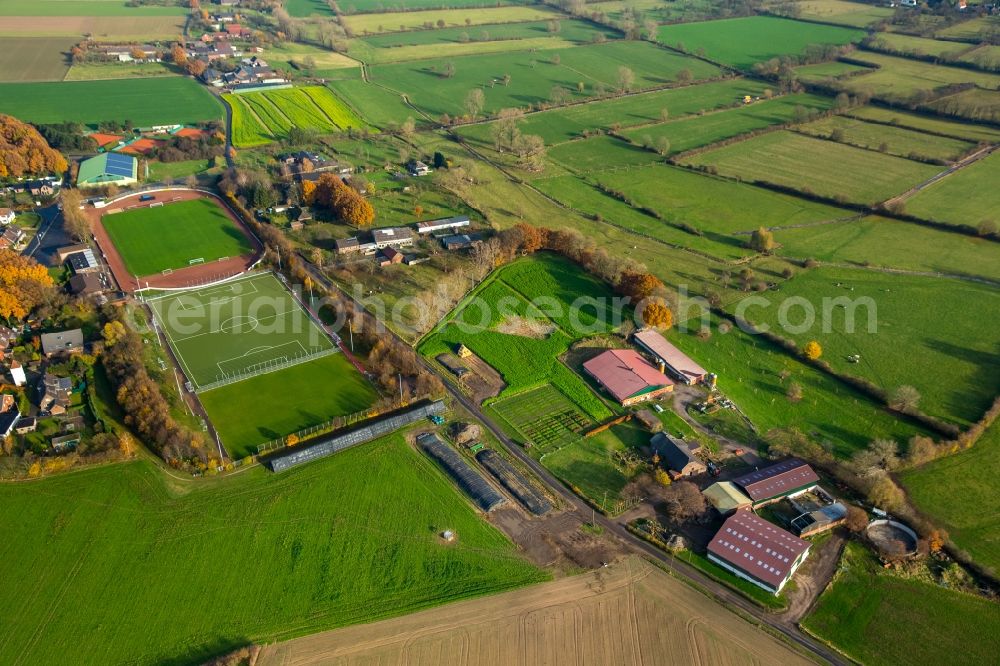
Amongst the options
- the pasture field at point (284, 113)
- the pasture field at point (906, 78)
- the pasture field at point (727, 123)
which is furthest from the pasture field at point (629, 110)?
the pasture field at point (284, 113)

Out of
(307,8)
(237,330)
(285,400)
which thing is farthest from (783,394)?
(307,8)

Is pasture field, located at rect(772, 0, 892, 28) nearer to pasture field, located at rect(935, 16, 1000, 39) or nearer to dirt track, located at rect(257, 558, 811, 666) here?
pasture field, located at rect(935, 16, 1000, 39)

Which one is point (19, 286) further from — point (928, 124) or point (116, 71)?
point (928, 124)

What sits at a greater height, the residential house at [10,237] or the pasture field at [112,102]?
the pasture field at [112,102]

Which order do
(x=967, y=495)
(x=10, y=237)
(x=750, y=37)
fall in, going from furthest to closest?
(x=750, y=37), (x=10, y=237), (x=967, y=495)

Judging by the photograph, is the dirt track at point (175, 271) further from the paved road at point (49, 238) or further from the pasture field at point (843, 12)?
the pasture field at point (843, 12)

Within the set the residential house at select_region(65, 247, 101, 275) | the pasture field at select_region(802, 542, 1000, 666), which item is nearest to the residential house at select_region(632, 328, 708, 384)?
the pasture field at select_region(802, 542, 1000, 666)

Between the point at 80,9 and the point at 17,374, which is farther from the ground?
the point at 80,9
